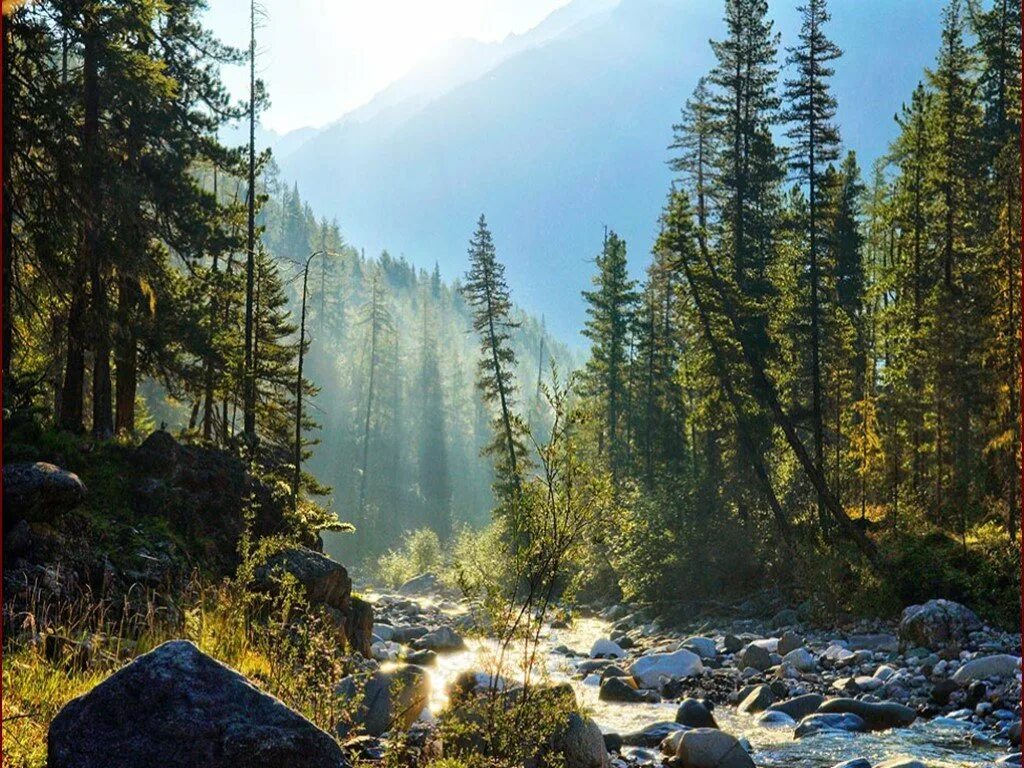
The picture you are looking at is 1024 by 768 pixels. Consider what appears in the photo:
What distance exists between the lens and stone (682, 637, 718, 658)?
18969mm

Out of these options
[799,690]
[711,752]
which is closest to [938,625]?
[799,690]

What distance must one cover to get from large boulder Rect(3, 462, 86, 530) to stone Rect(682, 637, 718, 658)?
1312cm

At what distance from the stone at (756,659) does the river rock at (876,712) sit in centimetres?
442

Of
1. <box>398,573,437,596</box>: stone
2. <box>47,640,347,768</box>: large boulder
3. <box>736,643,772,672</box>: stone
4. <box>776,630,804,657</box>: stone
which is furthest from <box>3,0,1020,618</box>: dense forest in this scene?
<box>398,573,437,596</box>: stone

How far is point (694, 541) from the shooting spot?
2645 centimetres

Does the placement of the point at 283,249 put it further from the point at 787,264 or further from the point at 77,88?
the point at 77,88

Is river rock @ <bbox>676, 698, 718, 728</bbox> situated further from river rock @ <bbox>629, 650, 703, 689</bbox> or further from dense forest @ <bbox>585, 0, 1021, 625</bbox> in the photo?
dense forest @ <bbox>585, 0, 1021, 625</bbox>

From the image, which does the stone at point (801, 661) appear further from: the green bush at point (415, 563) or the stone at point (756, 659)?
the green bush at point (415, 563)

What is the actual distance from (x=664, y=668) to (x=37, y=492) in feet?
35.5

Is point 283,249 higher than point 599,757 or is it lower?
higher

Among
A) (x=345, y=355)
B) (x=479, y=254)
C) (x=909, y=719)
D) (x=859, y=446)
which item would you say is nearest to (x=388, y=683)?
(x=909, y=719)

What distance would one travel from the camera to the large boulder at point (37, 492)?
9109 mm

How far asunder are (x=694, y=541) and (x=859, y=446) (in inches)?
241

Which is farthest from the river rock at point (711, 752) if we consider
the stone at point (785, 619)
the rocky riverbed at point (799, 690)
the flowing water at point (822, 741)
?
the stone at point (785, 619)
